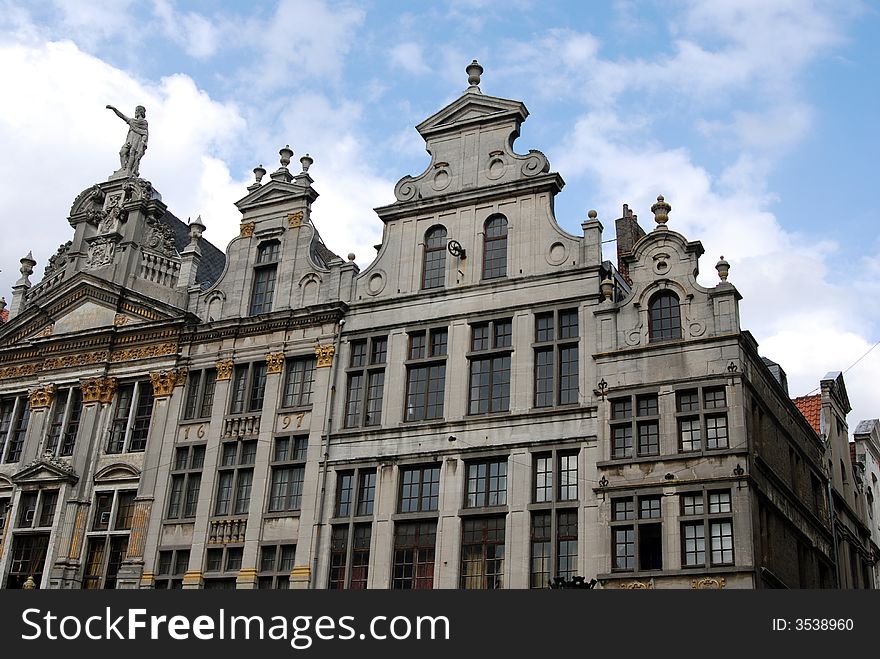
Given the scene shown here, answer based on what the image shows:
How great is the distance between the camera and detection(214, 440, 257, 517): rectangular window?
32594mm

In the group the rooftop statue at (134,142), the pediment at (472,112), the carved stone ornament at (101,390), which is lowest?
the carved stone ornament at (101,390)

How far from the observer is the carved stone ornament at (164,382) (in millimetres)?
35094

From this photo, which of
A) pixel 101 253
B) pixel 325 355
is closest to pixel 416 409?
pixel 325 355

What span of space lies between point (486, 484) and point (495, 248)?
6.95 meters

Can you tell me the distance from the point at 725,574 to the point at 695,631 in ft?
22.9

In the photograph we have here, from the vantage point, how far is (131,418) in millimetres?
35281

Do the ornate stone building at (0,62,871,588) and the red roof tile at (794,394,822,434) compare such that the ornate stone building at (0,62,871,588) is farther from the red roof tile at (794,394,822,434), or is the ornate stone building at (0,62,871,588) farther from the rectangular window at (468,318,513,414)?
the red roof tile at (794,394,822,434)

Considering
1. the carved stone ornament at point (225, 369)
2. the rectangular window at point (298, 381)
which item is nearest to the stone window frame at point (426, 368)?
the rectangular window at point (298, 381)

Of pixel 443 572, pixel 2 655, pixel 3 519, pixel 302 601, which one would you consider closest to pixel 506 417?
pixel 443 572

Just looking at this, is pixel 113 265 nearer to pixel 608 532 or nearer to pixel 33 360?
pixel 33 360

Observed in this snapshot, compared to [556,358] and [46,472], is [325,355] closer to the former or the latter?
[556,358]

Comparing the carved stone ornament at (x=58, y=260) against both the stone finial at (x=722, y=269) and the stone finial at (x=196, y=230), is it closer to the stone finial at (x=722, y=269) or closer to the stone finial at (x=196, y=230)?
the stone finial at (x=196, y=230)

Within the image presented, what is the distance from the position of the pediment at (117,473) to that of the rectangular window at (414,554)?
8877mm

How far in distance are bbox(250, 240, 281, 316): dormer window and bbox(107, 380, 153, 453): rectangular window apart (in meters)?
4.23
